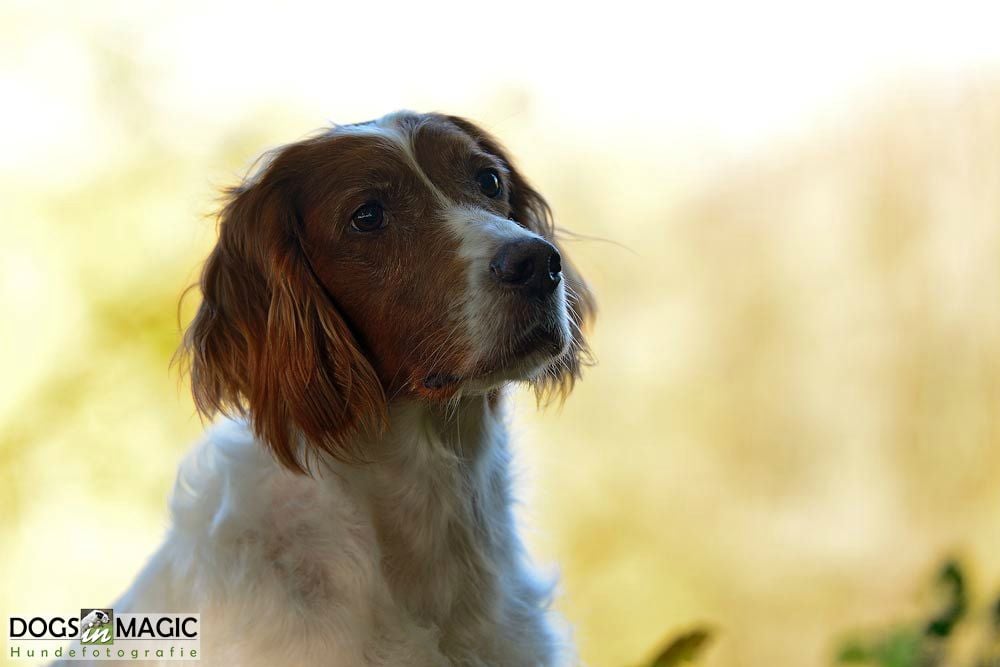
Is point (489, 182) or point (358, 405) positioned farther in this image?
point (489, 182)

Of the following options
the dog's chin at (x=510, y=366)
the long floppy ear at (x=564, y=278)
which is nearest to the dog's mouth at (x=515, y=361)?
the dog's chin at (x=510, y=366)

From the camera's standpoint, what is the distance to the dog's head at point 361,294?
145 cm

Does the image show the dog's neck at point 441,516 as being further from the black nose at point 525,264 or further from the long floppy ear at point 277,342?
the black nose at point 525,264

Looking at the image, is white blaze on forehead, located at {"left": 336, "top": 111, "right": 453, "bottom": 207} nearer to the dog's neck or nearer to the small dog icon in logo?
the dog's neck

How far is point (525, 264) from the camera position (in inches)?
55.7

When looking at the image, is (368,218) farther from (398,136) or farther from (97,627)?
(97,627)

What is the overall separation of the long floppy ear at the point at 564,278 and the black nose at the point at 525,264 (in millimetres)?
281

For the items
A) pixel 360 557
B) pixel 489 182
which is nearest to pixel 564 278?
pixel 489 182

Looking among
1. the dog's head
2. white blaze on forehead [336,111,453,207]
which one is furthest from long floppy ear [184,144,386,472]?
white blaze on forehead [336,111,453,207]

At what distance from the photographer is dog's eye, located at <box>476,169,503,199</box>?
168 centimetres

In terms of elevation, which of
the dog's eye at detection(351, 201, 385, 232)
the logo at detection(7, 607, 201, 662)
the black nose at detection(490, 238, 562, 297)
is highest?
the dog's eye at detection(351, 201, 385, 232)

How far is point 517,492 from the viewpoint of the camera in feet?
5.76

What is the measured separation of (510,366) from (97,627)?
73 cm

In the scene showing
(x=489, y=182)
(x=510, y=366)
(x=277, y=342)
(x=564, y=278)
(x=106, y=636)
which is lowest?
(x=106, y=636)
